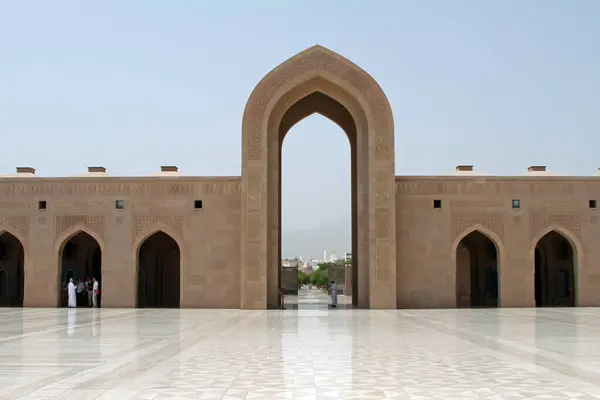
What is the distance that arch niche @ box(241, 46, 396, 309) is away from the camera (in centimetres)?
1978

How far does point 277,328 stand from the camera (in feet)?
42.7

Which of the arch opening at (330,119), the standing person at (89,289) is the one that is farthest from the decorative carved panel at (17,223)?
the arch opening at (330,119)

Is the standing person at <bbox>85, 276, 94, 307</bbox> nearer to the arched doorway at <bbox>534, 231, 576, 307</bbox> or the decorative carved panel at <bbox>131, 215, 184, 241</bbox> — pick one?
the decorative carved panel at <bbox>131, 215, 184, 241</bbox>

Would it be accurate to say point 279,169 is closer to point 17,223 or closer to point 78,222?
point 78,222

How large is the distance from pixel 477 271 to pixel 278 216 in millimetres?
8360

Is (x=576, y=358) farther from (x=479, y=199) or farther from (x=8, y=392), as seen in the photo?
(x=479, y=199)

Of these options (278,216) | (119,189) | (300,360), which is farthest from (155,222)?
(300,360)

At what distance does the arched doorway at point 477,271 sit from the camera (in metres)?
25.1

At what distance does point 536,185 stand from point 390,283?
509 cm

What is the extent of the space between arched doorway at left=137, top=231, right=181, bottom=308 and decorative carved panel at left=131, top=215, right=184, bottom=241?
362 centimetres

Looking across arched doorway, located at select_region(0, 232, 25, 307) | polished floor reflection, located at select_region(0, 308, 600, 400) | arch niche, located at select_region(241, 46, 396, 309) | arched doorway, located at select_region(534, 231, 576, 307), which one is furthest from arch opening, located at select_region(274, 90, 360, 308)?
arched doorway, located at select_region(0, 232, 25, 307)

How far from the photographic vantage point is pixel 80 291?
73.4 ft

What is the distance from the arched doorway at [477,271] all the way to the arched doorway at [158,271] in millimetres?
9750

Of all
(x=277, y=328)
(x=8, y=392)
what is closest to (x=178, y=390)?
(x=8, y=392)
